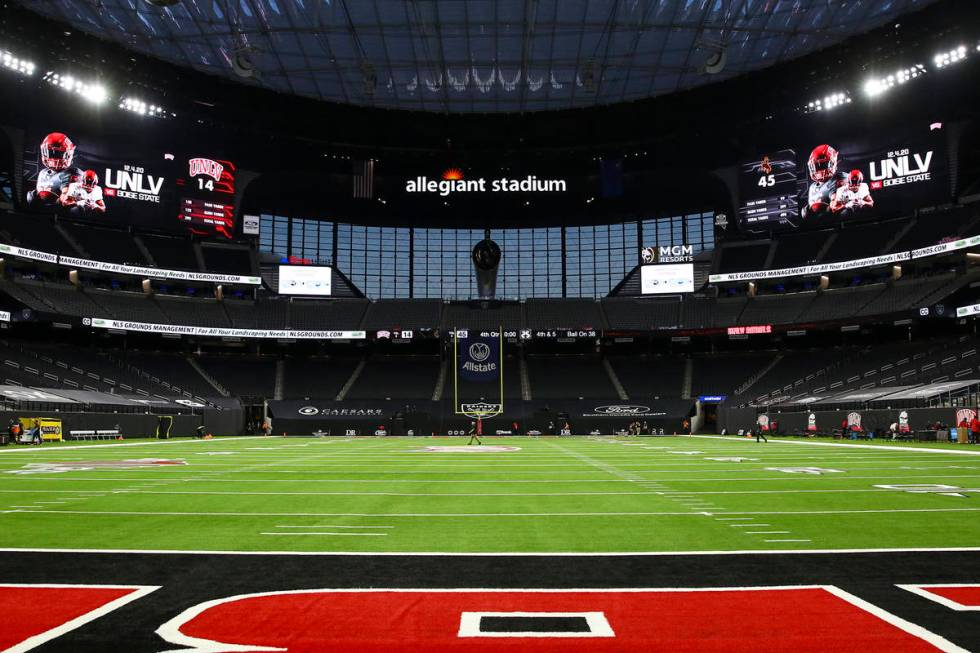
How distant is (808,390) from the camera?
4456cm

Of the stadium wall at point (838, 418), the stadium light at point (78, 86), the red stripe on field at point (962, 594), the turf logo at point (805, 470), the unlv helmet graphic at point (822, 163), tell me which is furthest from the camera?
the unlv helmet graphic at point (822, 163)

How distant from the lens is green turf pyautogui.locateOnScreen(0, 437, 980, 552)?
6.23 metres

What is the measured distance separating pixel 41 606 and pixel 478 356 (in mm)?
43775

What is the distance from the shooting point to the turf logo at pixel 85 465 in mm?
13688

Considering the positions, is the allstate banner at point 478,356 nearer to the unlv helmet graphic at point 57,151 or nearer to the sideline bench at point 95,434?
the sideline bench at point 95,434

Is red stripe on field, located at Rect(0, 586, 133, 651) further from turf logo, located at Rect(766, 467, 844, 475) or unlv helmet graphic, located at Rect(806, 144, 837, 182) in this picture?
unlv helmet graphic, located at Rect(806, 144, 837, 182)

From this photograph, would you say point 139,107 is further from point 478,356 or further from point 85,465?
point 85,465

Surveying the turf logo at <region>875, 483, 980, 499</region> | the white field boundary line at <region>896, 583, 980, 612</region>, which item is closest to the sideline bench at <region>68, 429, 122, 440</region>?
the turf logo at <region>875, 483, 980, 499</region>

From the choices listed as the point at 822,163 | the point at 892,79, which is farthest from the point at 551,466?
the point at 822,163

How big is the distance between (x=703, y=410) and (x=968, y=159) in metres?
25.4

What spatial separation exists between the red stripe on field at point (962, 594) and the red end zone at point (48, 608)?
16.7 ft

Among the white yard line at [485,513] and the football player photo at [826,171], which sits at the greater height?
the football player photo at [826,171]

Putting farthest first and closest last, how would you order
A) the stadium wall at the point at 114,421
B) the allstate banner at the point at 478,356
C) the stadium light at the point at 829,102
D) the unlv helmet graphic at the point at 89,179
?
1. the unlv helmet graphic at the point at 89,179
2. the allstate banner at the point at 478,356
3. the stadium light at the point at 829,102
4. the stadium wall at the point at 114,421

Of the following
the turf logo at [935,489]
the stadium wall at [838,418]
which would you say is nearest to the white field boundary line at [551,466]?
the turf logo at [935,489]
